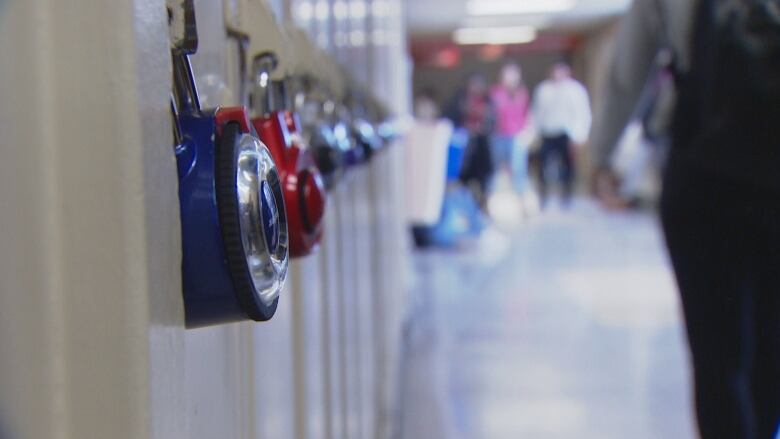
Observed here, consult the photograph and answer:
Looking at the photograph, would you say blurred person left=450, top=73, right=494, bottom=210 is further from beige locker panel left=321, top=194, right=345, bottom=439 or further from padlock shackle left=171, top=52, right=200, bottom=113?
padlock shackle left=171, top=52, right=200, bottom=113

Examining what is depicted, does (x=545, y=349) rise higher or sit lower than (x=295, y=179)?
lower

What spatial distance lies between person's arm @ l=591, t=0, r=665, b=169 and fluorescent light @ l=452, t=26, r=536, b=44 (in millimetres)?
12067

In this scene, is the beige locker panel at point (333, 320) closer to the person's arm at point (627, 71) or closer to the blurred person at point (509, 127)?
the person's arm at point (627, 71)

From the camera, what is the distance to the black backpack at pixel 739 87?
1212 mm

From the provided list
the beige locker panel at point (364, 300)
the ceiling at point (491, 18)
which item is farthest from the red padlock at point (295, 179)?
the ceiling at point (491, 18)

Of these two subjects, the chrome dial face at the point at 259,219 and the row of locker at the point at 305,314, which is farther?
the row of locker at the point at 305,314

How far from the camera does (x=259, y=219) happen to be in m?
0.36

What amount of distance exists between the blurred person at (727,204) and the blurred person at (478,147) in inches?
227

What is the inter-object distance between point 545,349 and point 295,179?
9.28 ft

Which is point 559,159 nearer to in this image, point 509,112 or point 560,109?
point 560,109

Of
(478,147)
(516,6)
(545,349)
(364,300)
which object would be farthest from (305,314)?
(516,6)

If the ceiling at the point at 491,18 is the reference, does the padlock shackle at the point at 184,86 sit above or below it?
below

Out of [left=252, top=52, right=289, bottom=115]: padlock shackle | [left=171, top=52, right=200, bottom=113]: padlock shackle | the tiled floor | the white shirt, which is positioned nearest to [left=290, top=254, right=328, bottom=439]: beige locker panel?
[left=252, top=52, right=289, bottom=115]: padlock shackle

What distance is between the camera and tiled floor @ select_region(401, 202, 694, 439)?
7.93ft
